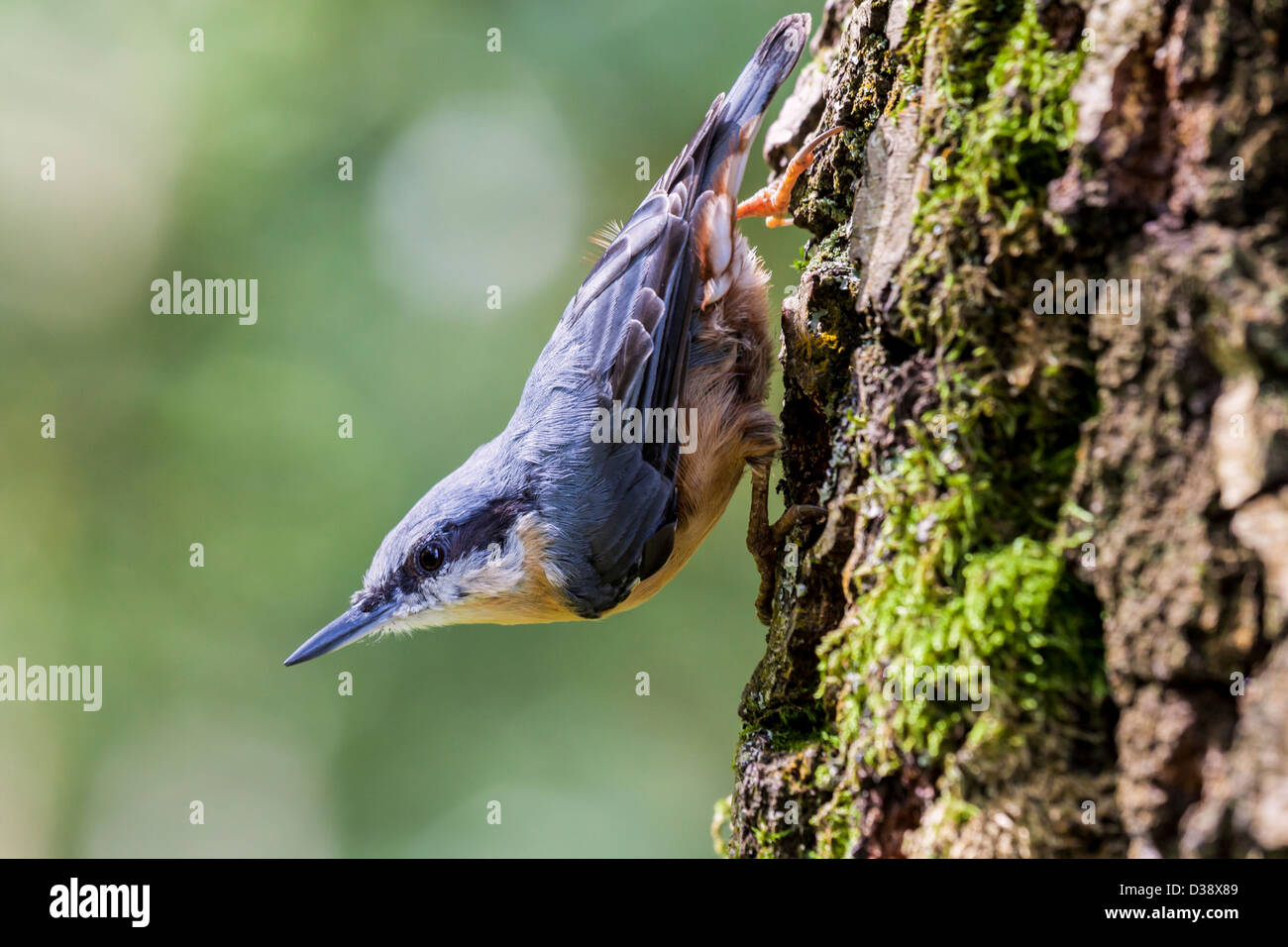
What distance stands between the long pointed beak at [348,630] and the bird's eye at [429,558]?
141mm

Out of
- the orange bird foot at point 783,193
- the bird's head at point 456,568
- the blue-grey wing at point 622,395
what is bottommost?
the bird's head at point 456,568

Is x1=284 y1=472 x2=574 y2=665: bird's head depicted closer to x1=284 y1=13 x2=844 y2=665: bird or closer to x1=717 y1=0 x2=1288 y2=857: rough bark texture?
x1=284 y1=13 x2=844 y2=665: bird

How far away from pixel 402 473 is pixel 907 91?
3779mm

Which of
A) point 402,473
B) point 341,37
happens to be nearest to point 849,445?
point 402,473

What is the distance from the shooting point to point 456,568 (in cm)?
289

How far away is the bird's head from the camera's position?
2.89 meters

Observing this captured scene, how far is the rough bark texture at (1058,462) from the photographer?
1.25 meters

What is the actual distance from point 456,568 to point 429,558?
85 mm

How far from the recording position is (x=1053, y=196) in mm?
→ 1464

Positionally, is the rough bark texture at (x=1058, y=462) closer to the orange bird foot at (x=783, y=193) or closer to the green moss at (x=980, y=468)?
the green moss at (x=980, y=468)

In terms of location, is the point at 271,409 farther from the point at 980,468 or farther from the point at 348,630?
the point at 980,468

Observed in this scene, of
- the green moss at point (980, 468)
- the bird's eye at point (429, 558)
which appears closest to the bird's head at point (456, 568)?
the bird's eye at point (429, 558)

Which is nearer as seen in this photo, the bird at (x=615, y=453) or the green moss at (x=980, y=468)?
the green moss at (x=980, y=468)

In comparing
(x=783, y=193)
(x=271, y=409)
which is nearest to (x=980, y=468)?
(x=783, y=193)
